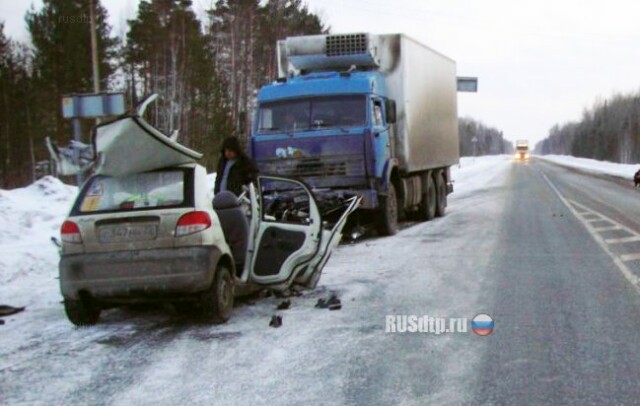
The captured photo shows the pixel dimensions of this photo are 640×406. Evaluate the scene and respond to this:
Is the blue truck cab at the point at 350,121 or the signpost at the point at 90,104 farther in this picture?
the blue truck cab at the point at 350,121

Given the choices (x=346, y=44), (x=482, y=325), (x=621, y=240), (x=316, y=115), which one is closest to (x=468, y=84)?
(x=346, y=44)

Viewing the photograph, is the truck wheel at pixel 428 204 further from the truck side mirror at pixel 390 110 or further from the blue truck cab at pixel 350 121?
the truck side mirror at pixel 390 110

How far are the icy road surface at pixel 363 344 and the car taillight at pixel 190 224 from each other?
903mm

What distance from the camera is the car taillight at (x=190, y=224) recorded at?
5871 mm

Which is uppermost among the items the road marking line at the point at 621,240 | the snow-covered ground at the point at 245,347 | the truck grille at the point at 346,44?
the truck grille at the point at 346,44

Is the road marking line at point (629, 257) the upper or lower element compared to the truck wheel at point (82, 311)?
lower

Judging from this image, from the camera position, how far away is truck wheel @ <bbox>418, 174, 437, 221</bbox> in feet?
52.1

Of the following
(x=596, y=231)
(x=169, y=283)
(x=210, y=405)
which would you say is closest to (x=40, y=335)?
(x=169, y=283)

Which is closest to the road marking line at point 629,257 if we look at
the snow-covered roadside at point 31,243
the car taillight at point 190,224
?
the car taillight at point 190,224

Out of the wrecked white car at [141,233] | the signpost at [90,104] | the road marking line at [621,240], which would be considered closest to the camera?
the wrecked white car at [141,233]

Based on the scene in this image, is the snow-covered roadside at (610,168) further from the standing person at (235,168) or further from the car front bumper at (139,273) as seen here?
the car front bumper at (139,273)

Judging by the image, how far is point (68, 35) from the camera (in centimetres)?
4162

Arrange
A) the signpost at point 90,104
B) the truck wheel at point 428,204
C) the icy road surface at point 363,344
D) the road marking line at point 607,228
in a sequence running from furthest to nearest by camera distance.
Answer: the truck wheel at point 428,204, the road marking line at point 607,228, the signpost at point 90,104, the icy road surface at point 363,344

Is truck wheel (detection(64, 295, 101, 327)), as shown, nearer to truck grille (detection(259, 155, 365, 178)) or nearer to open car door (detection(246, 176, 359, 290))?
open car door (detection(246, 176, 359, 290))
